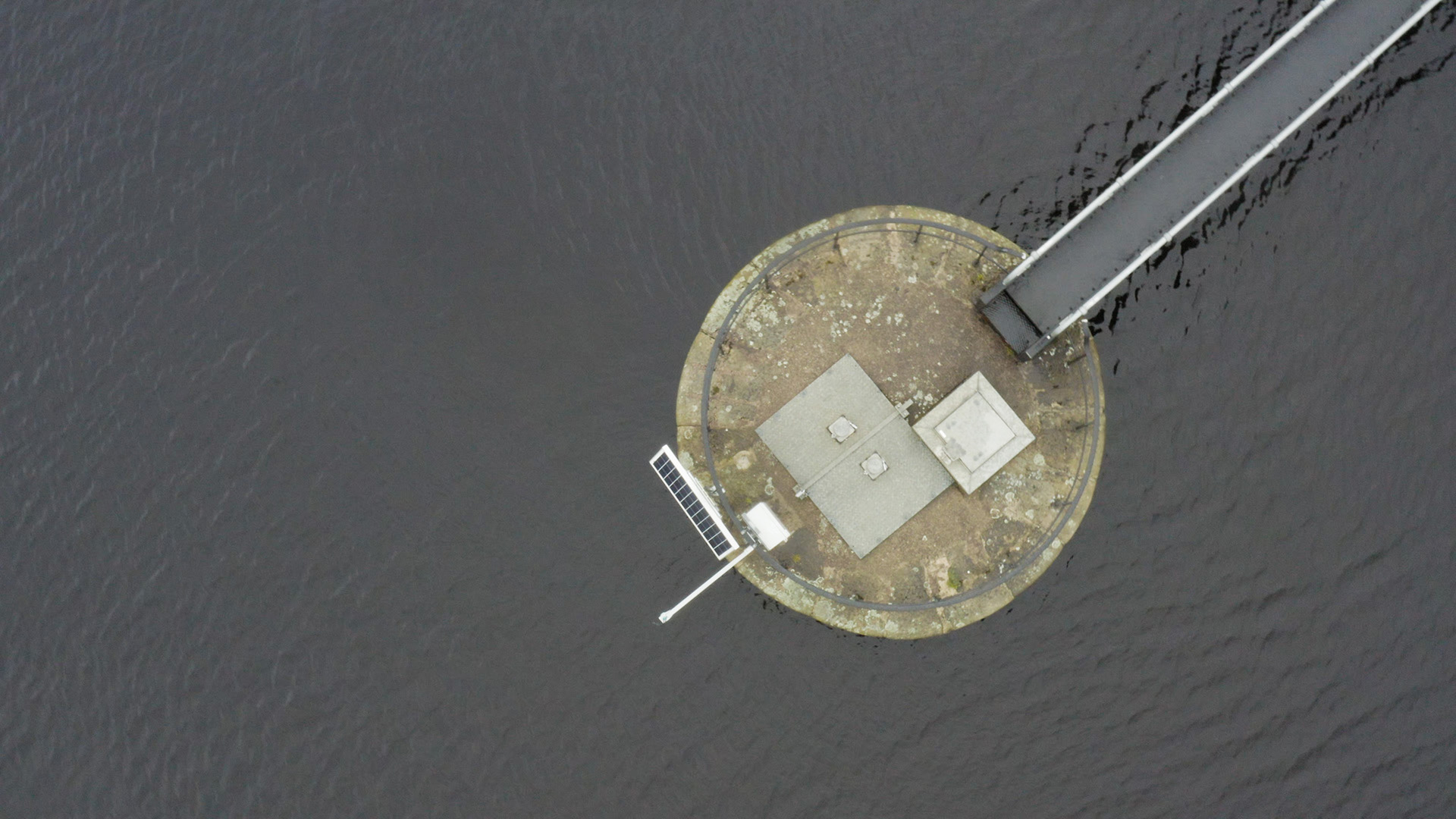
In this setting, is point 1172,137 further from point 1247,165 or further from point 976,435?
point 976,435

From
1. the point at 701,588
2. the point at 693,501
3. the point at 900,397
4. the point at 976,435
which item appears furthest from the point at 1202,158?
the point at 701,588

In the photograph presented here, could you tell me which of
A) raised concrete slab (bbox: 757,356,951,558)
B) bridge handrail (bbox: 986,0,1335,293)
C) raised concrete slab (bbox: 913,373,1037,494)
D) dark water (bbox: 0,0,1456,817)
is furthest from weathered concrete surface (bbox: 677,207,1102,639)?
bridge handrail (bbox: 986,0,1335,293)

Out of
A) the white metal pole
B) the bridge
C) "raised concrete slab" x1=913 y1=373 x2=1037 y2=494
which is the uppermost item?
the bridge

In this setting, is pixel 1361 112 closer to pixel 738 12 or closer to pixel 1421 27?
pixel 1421 27

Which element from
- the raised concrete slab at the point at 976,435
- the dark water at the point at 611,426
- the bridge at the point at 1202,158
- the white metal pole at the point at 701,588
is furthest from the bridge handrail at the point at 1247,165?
the white metal pole at the point at 701,588

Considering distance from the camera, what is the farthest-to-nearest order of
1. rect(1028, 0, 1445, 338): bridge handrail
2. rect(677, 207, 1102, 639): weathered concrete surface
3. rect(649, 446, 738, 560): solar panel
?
1. rect(677, 207, 1102, 639): weathered concrete surface
2. rect(1028, 0, 1445, 338): bridge handrail
3. rect(649, 446, 738, 560): solar panel

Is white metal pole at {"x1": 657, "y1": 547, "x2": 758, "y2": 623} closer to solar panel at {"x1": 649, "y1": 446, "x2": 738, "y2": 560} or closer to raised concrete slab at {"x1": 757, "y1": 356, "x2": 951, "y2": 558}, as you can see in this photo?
solar panel at {"x1": 649, "y1": 446, "x2": 738, "y2": 560}

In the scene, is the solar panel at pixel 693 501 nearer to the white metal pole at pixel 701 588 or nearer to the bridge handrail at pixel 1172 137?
the white metal pole at pixel 701 588
